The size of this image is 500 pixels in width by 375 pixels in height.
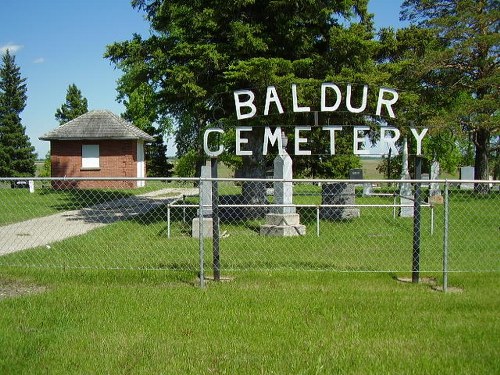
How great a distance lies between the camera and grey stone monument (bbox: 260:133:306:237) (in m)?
12.6

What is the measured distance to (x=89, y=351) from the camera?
4.77m

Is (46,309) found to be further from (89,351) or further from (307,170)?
(307,170)

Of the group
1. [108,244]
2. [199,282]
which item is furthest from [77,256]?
[199,282]

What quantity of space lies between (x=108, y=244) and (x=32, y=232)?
3124mm

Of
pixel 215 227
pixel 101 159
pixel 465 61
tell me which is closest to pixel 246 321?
pixel 215 227

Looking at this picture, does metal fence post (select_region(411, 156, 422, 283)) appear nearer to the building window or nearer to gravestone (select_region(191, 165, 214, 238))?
gravestone (select_region(191, 165, 214, 238))

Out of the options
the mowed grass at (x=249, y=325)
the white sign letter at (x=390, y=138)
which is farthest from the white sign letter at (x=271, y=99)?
the mowed grass at (x=249, y=325)

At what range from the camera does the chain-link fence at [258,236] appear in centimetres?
830

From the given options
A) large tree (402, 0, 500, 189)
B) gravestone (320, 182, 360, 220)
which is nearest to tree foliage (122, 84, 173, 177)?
large tree (402, 0, 500, 189)

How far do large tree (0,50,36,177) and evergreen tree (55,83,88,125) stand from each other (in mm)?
5543

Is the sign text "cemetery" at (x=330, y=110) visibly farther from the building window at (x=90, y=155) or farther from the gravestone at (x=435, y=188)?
the building window at (x=90, y=155)

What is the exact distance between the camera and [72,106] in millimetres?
49094

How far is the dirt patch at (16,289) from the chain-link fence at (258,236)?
75 cm

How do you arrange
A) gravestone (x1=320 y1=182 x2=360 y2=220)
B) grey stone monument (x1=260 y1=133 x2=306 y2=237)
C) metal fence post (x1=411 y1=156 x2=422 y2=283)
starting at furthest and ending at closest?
gravestone (x1=320 y1=182 x2=360 y2=220) → grey stone monument (x1=260 y1=133 x2=306 y2=237) → metal fence post (x1=411 y1=156 x2=422 y2=283)
